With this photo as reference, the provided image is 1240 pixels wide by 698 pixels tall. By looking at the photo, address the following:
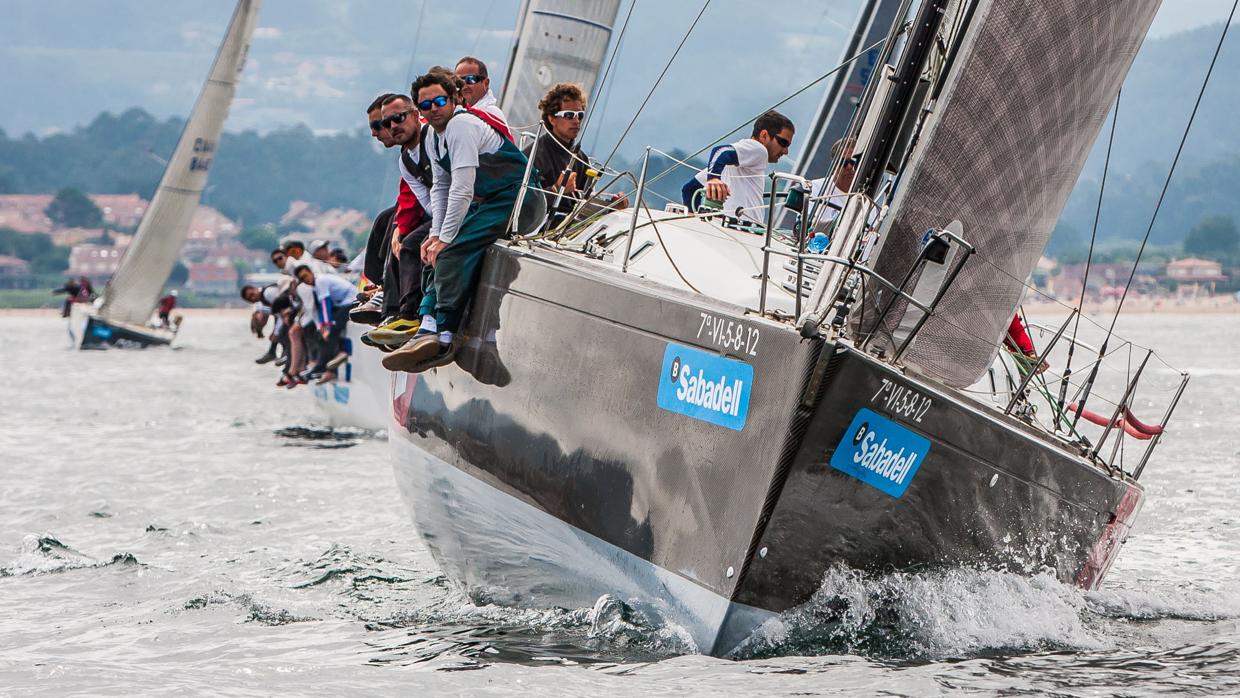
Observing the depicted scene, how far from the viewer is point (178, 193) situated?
106 ft

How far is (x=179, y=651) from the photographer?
16.1 ft

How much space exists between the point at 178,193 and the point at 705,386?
2989 centimetres

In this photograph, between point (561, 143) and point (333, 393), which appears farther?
point (333, 393)

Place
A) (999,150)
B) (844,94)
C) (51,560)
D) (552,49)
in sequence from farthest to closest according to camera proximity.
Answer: (844,94), (552,49), (51,560), (999,150)

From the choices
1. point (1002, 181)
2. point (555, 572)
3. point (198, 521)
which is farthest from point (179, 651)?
point (198, 521)

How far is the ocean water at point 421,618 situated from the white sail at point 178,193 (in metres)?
22.3

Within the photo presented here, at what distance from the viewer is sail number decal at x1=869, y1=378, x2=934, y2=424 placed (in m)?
4.08

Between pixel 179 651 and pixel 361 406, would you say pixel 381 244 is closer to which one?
pixel 179 651

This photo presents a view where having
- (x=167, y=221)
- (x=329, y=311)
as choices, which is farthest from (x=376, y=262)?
(x=167, y=221)

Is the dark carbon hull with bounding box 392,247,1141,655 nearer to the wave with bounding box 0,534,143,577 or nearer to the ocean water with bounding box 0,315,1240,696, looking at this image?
the ocean water with bounding box 0,315,1240,696

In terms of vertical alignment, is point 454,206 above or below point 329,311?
above

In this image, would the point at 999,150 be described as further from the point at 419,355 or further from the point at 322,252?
the point at 322,252

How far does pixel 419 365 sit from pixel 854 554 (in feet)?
5.86

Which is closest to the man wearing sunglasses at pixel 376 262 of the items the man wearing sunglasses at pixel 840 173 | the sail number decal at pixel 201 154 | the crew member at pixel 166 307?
the man wearing sunglasses at pixel 840 173
